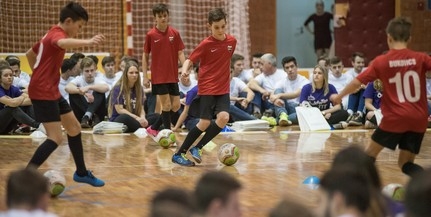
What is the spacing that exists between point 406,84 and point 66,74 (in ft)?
29.0

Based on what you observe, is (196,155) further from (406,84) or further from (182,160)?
(406,84)

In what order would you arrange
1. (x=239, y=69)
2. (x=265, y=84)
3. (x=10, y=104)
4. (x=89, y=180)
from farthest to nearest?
(x=239, y=69)
(x=265, y=84)
(x=10, y=104)
(x=89, y=180)

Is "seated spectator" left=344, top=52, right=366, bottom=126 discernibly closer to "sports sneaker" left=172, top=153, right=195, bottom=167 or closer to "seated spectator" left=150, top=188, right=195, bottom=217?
"sports sneaker" left=172, top=153, right=195, bottom=167

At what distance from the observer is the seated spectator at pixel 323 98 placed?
44.1ft

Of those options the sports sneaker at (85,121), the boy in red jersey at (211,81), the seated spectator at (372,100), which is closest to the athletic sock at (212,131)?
the boy in red jersey at (211,81)

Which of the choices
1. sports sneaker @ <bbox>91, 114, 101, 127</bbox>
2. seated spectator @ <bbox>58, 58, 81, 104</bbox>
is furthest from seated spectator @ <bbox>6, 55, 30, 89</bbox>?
sports sneaker @ <bbox>91, 114, 101, 127</bbox>

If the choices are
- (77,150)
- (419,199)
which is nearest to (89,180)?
(77,150)

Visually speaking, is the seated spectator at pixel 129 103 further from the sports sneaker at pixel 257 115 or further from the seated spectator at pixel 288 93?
the seated spectator at pixel 288 93

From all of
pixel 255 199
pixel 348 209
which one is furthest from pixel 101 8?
pixel 348 209

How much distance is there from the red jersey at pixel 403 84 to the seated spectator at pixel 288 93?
7651 mm

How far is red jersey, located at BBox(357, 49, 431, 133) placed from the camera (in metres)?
6.41

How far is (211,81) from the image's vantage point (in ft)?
29.2

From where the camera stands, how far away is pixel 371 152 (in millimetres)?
6504

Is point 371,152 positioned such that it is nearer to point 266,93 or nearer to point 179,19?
point 266,93
